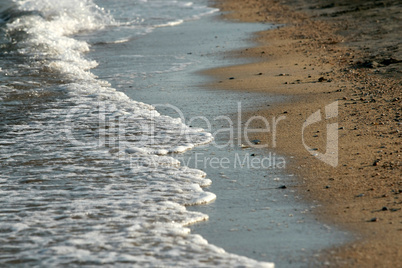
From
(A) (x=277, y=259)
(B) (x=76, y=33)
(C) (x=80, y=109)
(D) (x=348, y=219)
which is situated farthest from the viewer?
(B) (x=76, y=33)

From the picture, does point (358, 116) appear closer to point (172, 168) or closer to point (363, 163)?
point (363, 163)

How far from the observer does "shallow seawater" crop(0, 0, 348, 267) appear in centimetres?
404

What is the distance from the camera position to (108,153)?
6070 millimetres

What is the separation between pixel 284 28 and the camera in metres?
15.3

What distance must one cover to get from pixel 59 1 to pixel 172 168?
Result: 1698 centimetres

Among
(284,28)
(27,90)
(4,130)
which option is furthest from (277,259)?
(284,28)
